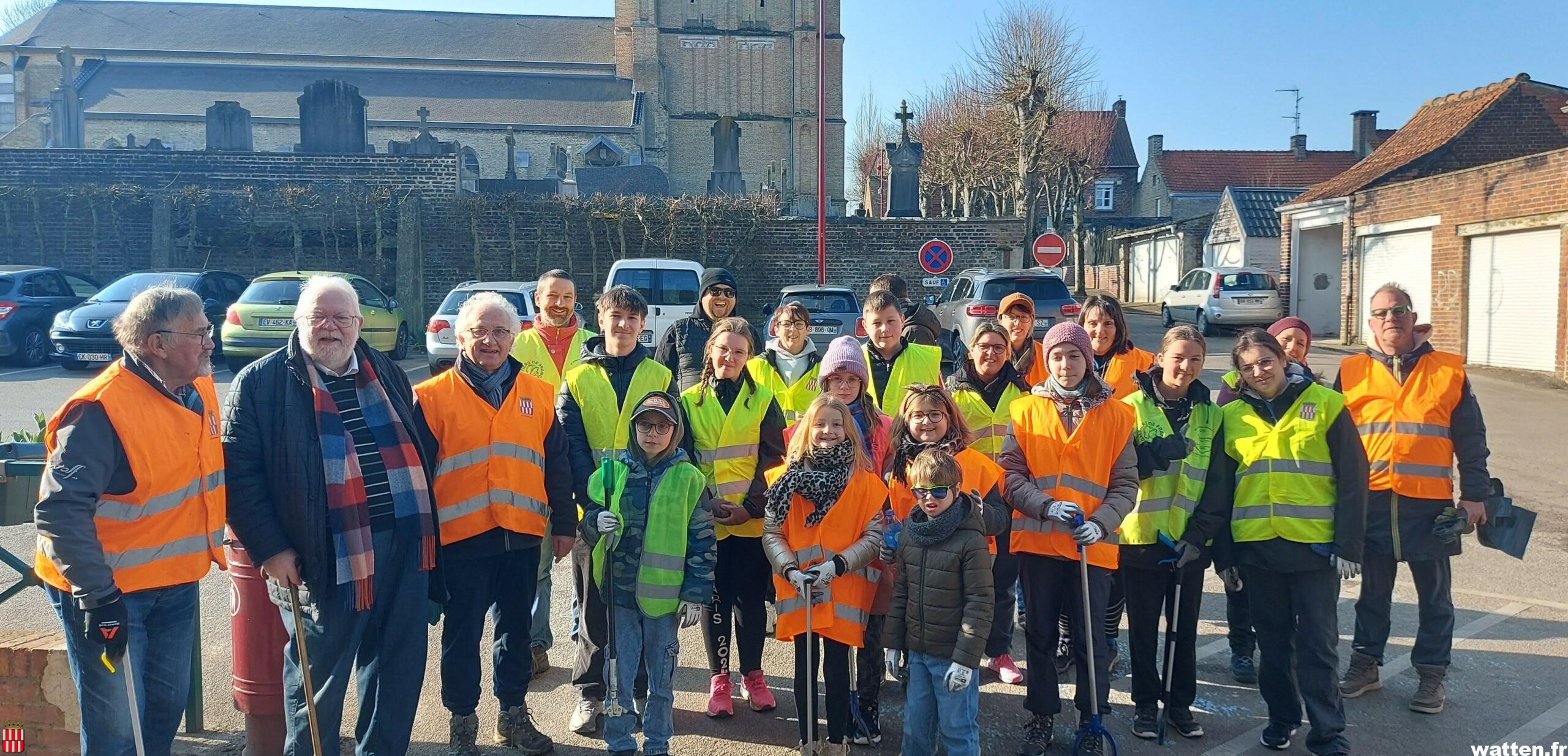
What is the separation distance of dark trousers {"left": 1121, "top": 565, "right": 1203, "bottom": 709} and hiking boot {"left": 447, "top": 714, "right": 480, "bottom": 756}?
2741mm

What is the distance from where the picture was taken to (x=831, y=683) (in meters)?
3.90

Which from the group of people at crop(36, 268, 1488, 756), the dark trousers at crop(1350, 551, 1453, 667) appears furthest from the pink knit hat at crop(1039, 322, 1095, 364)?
the dark trousers at crop(1350, 551, 1453, 667)

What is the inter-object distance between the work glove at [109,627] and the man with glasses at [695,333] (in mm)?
2695

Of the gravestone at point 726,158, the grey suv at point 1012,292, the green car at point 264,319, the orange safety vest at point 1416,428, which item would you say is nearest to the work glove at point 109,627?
the orange safety vest at point 1416,428

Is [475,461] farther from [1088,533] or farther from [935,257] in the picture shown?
[935,257]

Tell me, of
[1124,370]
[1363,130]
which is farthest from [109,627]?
[1363,130]

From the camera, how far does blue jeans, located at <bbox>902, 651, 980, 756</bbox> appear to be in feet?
11.7

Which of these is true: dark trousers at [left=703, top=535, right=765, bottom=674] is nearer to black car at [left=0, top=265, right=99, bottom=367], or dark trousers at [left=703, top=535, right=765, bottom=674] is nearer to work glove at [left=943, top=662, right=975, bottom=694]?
work glove at [left=943, top=662, right=975, bottom=694]

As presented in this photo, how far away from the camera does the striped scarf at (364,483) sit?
131 inches

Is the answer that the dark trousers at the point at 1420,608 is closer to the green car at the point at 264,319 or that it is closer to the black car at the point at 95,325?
the green car at the point at 264,319

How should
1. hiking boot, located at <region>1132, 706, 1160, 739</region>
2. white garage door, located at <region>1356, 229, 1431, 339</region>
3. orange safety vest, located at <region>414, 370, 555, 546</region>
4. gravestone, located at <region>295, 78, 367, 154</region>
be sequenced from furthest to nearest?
1. gravestone, located at <region>295, 78, 367, 154</region>
2. white garage door, located at <region>1356, 229, 1431, 339</region>
3. hiking boot, located at <region>1132, 706, 1160, 739</region>
4. orange safety vest, located at <region>414, 370, 555, 546</region>

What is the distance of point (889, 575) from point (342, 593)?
2.04m

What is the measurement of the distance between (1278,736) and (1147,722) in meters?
0.50

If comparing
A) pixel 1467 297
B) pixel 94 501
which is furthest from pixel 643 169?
pixel 94 501
